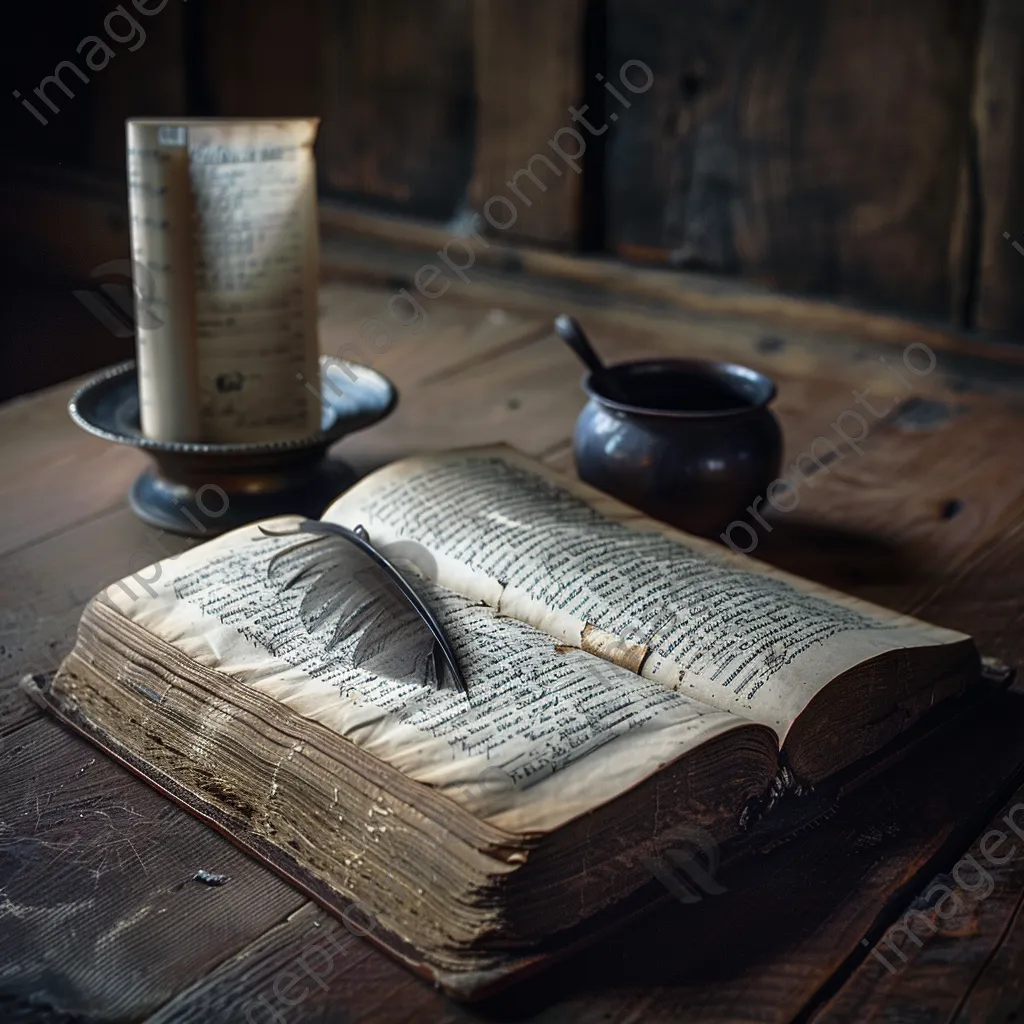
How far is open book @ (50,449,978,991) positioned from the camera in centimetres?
66

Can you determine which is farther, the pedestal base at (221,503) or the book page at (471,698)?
the pedestal base at (221,503)

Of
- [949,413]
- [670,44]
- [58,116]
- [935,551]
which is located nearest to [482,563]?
[935,551]

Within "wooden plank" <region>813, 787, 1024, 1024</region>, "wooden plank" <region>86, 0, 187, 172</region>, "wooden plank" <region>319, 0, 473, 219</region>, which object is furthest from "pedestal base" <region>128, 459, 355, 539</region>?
"wooden plank" <region>86, 0, 187, 172</region>

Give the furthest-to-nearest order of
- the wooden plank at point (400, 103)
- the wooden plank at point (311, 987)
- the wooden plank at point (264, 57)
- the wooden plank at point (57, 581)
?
the wooden plank at point (264, 57) → the wooden plank at point (400, 103) → the wooden plank at point (57, 581) → the wooden plank at point (311, 987)

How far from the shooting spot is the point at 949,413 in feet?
4.90

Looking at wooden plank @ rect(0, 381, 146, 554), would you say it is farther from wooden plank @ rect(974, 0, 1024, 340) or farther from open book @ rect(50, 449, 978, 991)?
wooden plank @ rect(974, 0, 1024, 340)

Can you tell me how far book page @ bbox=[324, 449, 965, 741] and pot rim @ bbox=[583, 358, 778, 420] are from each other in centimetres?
8

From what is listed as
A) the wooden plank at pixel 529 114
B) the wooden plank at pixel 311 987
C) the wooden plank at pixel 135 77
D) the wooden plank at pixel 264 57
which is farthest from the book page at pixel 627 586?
the wooden plank at pixel 135 77

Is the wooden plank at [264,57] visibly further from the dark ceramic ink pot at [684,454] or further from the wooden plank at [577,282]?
the dark ceramic ink pot at [684,454]

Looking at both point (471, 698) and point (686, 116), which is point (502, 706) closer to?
point (471, 698)

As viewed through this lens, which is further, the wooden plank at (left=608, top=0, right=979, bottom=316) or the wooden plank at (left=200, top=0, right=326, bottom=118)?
the wooden plank at (left=200, top=0, right=326, bottom=118)

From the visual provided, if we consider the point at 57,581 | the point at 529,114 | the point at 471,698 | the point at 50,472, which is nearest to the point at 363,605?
the point at 471,698

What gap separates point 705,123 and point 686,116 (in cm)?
3

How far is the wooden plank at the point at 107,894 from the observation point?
666 millimetres
